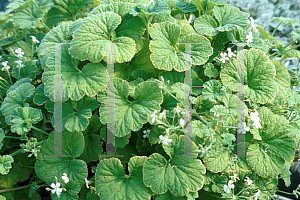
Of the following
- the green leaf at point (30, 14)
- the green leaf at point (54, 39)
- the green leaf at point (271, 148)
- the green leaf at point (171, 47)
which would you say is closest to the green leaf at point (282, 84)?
the green leaf at point (271, 148)

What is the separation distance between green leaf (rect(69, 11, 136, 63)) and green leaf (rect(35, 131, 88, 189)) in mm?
481

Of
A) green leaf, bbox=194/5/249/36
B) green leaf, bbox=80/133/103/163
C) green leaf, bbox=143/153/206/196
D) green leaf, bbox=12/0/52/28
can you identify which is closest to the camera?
green leaf, bbox=143/153/206/196

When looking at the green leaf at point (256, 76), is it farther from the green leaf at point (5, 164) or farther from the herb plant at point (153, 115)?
the green leaf at point (5, 164)

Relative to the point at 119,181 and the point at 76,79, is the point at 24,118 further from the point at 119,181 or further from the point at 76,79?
the point at 119,181

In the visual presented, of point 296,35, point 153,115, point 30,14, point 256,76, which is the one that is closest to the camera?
point 153,115

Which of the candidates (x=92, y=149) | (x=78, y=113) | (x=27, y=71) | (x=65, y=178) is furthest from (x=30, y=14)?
(x=65, y=178)

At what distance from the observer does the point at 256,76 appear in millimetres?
1487

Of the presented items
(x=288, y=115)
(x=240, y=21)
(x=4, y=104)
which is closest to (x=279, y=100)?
(x=288, y=115)

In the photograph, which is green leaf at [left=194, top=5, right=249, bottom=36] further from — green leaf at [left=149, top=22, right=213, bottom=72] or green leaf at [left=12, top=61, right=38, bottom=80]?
green leaf at [left=12, top=61, right=38, bottom=80]

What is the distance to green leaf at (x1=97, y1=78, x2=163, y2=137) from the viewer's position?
4.28ft

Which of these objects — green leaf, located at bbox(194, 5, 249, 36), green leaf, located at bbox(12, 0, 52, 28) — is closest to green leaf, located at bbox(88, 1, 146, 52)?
green leaf, located at bbox(194, 5, 249, 36)

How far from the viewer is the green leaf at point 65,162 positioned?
137cm

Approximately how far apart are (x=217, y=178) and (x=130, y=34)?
101 centimetres

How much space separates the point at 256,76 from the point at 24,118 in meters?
1.43
